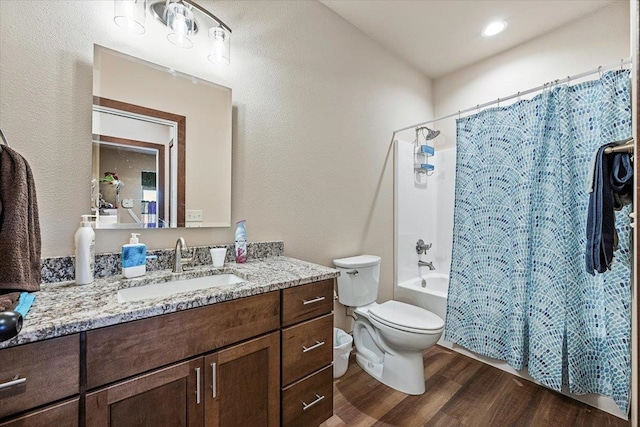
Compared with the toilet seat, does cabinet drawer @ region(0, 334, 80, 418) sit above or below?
above

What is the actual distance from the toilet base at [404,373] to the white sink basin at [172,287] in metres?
1.20

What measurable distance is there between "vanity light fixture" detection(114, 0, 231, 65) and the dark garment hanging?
1882mm

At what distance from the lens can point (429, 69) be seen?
9.36 feet

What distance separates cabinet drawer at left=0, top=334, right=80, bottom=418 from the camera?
0.64 meters

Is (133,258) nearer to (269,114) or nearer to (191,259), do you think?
(191,259)

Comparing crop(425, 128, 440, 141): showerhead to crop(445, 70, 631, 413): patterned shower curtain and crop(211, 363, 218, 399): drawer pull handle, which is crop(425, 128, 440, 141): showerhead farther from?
crop(211, 363, 218, 399): drawer pull handle

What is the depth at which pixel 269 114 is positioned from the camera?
68.4 inches

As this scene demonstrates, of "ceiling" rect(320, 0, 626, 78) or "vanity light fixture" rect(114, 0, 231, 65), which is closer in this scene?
"vanity light fixture" rect(114, 0, 231, 65)

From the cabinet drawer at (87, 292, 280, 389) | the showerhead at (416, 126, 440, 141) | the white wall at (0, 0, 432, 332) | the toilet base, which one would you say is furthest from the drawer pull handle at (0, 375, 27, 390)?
the showerhead at (416, 126, 440, 141)

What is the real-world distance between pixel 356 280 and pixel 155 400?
1400 millimetres

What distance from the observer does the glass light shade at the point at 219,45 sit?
1460mm

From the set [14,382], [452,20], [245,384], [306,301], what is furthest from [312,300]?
[452,20]

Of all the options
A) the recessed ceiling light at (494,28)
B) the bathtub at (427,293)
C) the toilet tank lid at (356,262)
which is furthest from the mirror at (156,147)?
the recessed ceiling light at (494,28)

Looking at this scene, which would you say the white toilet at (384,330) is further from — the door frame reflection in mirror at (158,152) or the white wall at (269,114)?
the door frame reflection in mirror at (158,152)
